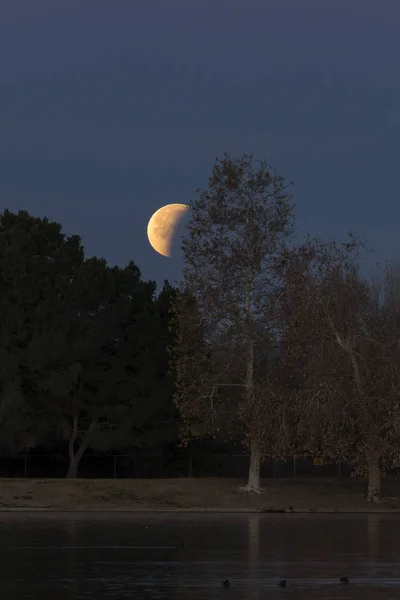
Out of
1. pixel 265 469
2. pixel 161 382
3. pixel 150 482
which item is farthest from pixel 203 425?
pixel 265 469

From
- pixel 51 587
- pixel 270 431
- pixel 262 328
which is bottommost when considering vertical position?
pixel 51 587

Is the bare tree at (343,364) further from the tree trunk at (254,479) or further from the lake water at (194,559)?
the lake water at (194,559)

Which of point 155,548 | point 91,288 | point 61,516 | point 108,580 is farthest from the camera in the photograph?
point 91,288

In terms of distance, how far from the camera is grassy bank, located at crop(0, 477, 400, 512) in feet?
158

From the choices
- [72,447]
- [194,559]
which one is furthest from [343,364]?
[194,559]

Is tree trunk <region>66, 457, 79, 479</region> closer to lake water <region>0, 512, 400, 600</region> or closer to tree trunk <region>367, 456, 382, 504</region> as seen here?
tree trunk <region>367, 456, 382, 504</region>

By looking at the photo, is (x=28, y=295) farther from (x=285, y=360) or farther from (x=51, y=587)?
(x=51, y=587)

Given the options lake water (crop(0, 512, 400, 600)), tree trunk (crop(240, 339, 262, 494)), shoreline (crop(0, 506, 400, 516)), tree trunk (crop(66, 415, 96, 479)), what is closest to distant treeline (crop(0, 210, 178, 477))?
tree trunk (crop(66, 415, 96, 479))

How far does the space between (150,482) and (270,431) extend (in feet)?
18.7

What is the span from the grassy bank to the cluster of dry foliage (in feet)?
4.38

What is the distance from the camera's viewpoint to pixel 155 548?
26234mm

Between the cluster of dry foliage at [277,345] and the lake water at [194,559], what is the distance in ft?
38.5

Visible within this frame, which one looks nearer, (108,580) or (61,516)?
(108,580)

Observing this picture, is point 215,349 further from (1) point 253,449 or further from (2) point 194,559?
(2) point 194,559
